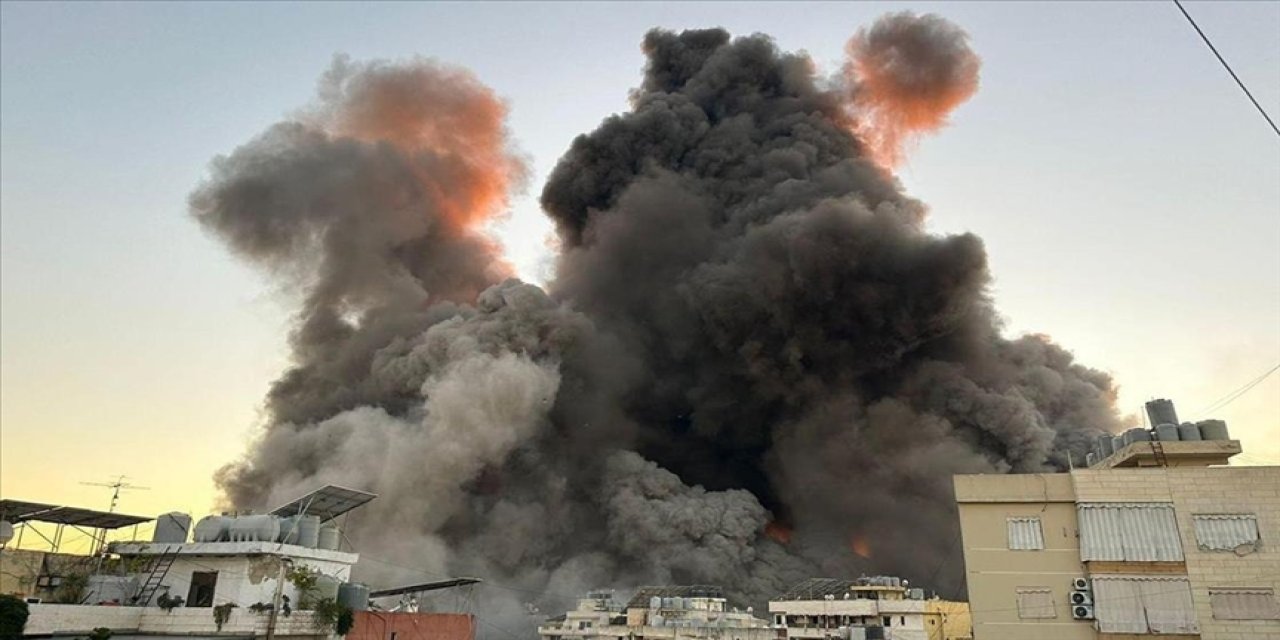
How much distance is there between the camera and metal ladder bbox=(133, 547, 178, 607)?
23.5m

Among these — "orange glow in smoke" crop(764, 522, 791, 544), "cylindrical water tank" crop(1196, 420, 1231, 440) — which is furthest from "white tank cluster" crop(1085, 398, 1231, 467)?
"orange glow in smoke" crop(764, 522, 791, 544)

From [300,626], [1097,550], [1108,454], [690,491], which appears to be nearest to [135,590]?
[300,626]

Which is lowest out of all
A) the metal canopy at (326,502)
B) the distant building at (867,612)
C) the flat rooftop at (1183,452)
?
the distant building at (867,612)

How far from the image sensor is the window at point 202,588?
2325 centimetres

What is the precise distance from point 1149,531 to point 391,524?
1468 inches

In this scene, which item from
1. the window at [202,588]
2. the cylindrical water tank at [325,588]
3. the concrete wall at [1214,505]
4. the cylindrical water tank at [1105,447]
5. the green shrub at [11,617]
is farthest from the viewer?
the cylindrical water tank at [1105,447]

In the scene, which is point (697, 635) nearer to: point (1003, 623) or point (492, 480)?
point (492, 480)

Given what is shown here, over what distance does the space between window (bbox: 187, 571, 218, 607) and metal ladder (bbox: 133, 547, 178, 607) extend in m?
1.02

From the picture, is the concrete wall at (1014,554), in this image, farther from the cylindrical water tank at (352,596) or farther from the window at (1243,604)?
the cylindrical water tank at (352,596)

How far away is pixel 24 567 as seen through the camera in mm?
22562

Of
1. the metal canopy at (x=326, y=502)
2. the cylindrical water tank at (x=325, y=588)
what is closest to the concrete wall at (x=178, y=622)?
the cylindrical water tank at (x=325, y=588)

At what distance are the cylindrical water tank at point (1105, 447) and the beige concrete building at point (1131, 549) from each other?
252 centimetres

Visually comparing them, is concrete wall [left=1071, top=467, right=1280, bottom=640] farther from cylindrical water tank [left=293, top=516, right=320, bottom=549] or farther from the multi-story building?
cylindrical water tank [left=293, top=516, right=320, bottom=549]

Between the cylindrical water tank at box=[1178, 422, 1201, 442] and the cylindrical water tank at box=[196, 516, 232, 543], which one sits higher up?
the cylindrical water tank at box=[1178, 422, 1201, 442]
